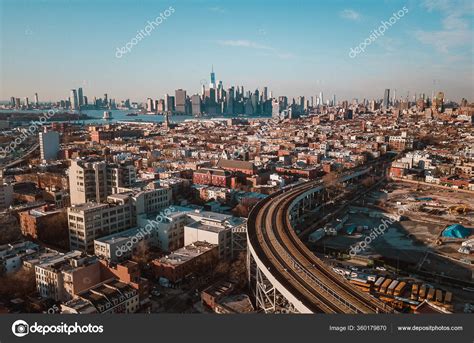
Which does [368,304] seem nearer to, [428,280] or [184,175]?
[428,280]

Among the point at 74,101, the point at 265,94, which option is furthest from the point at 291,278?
the point at 265,94

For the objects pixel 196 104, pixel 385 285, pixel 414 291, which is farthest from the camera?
pixel 196 104

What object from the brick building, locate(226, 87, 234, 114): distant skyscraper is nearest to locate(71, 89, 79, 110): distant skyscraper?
locate(226, 87, 234, 114): distant skyscraper

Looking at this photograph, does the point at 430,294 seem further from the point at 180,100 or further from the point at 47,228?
the point at 180,100

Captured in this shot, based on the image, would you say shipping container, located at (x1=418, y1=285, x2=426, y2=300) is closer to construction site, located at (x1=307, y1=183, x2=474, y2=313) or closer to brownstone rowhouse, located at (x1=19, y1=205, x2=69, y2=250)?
construction site, located at (x1=307, y1=183, x2=474, y2=313)

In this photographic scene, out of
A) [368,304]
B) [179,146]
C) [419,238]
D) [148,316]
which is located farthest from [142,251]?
[179,146]

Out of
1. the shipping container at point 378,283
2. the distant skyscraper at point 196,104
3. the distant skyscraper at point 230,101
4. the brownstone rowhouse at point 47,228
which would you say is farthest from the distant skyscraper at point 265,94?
the shipping container at point 378,283
